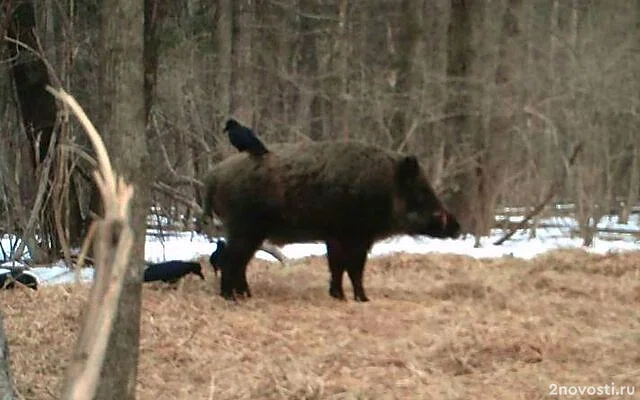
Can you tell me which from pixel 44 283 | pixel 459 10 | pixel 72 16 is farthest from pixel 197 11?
pixel 459 10

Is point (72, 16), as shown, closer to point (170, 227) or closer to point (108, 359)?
point (170, 227)

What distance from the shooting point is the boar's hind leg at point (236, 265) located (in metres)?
8.94

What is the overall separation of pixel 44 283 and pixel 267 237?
7.35 feet

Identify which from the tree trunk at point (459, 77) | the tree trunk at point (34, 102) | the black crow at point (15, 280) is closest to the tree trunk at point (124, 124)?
the black crow at point (15, 280)

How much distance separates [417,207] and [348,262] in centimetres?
100

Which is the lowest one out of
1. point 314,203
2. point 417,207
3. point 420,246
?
point 420,246

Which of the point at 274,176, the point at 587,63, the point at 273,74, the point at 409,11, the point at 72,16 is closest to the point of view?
the point at 274,176

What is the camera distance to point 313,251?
1370cm

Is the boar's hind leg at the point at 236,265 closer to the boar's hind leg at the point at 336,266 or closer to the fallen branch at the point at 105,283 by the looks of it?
the boar's hind leg at the point at 336,266

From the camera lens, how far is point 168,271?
8.84m

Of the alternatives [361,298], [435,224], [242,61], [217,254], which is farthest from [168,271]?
[242,61]

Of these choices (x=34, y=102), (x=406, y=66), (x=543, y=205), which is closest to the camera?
(x=34, y=102)

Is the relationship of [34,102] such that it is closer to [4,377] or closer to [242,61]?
[4,377]

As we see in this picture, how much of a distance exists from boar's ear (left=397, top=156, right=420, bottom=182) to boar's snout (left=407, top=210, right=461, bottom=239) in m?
0.39
